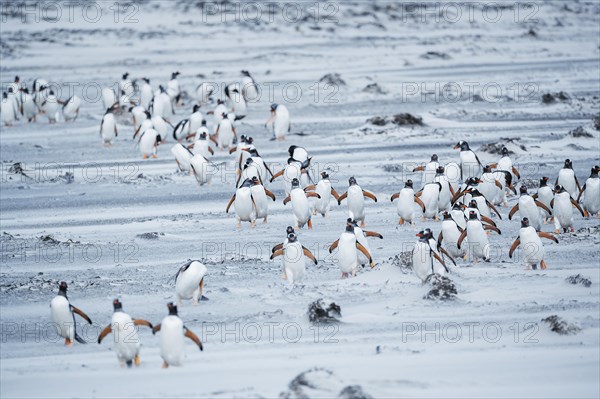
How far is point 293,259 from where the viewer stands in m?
11.0

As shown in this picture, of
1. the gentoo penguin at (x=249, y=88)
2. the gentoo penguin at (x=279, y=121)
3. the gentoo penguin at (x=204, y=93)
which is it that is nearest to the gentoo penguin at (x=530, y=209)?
the gentoo penguin at (x=279, y=121)

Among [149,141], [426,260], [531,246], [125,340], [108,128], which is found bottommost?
[125,340]

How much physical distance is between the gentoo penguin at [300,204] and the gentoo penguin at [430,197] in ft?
5.02

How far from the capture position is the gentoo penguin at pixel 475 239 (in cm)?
1148

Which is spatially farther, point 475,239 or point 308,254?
point 475,239

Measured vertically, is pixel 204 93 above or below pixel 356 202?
above

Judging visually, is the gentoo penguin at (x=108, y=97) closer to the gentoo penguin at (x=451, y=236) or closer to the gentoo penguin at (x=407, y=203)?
the gentoo penguin at (x=407, y=203)

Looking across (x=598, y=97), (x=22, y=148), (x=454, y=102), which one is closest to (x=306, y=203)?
(x=22, y=148)

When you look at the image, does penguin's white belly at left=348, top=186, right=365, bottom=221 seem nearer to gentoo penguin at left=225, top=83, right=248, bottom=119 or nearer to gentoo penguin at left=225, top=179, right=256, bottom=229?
gentoo penguin at left=225, top=179, right=256, bottom=229

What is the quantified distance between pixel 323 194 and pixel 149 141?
5710mm

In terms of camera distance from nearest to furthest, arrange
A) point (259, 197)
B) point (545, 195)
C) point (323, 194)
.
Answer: point (545, 195) < point (259, 197) < point (323, 194)

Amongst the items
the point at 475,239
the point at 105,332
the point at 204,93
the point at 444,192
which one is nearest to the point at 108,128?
the point at 204,93

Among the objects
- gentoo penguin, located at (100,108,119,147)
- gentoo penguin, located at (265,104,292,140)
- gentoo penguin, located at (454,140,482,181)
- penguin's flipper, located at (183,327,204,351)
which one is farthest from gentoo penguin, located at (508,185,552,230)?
gentoo penguin, located at (100,108,119,147)

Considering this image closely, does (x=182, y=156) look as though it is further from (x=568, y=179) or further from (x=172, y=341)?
(x=172, y=341)
